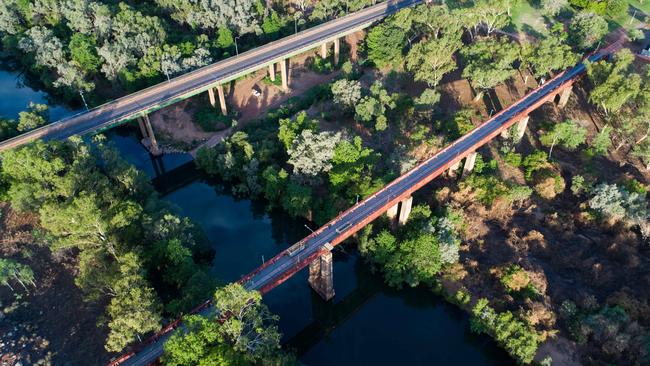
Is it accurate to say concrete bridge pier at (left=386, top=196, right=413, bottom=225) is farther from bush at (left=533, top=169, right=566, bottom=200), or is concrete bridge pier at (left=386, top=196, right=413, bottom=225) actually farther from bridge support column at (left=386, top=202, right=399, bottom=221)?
bush at (left=533, top=169, right=566, bottom=200)

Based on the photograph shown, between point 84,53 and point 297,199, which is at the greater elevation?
point 84,53

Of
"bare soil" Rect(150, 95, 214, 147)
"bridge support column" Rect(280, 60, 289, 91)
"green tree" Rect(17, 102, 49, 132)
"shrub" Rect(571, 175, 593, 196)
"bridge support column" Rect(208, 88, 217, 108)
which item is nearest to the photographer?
"shrub" Rect(571, 175, 593, 196)

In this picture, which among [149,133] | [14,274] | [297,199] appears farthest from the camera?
[149,133]

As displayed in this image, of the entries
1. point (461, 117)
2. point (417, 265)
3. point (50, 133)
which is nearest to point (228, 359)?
point (417, 265)

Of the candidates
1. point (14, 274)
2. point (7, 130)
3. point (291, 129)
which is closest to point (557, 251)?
point (291, 129)

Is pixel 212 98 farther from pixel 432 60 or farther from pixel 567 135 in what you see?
pixel 567 135

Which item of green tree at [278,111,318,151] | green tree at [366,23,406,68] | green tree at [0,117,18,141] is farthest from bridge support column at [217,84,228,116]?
green tree at [0,117,18,141]

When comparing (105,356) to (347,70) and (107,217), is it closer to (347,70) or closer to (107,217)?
(107,217)
